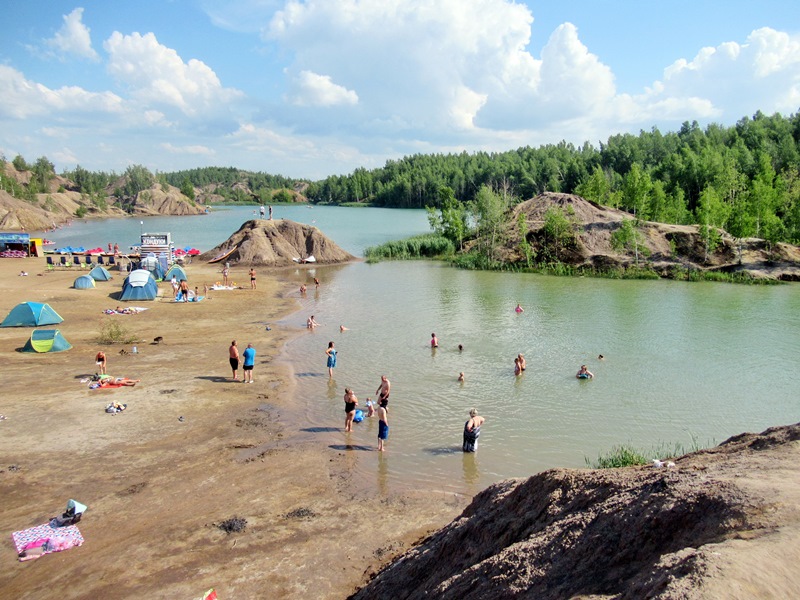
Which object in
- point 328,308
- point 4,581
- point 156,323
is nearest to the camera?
point 4,581

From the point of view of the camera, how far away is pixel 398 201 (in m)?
176

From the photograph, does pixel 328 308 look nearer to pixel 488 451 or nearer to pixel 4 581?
pixel 488 451

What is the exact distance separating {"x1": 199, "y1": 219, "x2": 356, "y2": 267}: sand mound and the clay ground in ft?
104

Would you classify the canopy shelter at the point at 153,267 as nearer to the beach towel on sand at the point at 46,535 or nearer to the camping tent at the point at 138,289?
the camping tent at the point at 138,289

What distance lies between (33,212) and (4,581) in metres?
121

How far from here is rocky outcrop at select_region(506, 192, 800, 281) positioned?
1800 inches

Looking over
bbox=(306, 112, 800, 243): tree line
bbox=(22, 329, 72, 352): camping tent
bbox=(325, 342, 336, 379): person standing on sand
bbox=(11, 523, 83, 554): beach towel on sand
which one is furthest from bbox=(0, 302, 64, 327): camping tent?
bbox=(306, 112, 800, 243): tree line

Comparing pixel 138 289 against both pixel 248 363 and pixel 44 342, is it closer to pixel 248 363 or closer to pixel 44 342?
pixel 44 342

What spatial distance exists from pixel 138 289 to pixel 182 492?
2543cm

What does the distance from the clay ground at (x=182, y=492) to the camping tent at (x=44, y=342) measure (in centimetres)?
72

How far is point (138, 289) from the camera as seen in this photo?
113 feet

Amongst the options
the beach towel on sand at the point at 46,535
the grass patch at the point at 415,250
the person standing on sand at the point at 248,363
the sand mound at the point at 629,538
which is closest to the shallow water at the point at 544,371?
the person standing on sand at the point at 248,363

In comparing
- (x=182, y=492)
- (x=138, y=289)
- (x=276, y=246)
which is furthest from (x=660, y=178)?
(x=182, y=492)

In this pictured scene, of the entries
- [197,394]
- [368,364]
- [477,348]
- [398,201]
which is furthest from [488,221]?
[398,201]
